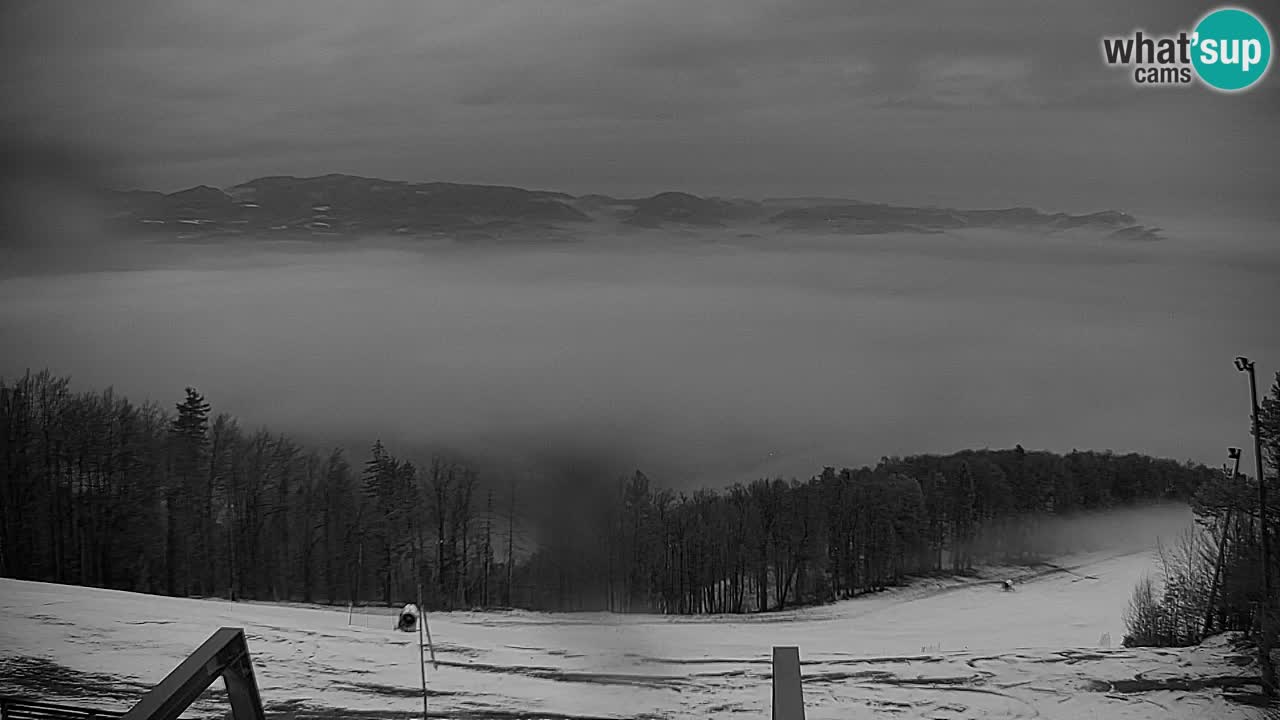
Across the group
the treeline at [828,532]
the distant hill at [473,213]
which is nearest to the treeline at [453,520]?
the treeline at [828,532]

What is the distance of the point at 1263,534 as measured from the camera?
462 cm

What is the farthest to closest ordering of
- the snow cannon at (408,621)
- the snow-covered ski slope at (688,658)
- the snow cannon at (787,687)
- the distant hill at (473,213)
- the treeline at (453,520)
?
the snow cannon at (408,621)
the treeline at (453,520)
the distant hill at (473,213)
the snow-covered ski slope at (688,658)
the snow cannon at (787,687)

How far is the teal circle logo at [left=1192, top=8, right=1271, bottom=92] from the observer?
4438 mm

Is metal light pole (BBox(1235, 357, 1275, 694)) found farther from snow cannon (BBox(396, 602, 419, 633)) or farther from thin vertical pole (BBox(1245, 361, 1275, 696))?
snow cannon (BBox(396, 602, 419, 633))

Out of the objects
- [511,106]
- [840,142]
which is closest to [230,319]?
[511,106]

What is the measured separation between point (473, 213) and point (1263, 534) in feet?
11.7

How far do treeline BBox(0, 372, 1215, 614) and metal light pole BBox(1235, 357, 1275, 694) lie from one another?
211 mm

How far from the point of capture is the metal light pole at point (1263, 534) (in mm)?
4465

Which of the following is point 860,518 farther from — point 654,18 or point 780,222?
point 654,18

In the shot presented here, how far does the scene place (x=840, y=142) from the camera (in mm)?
4738

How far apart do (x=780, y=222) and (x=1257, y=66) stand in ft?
6.39

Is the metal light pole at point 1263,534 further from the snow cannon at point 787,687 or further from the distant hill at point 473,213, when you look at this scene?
the snow cannon at point 787,687

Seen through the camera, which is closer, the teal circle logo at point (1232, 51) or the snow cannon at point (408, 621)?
the teal circle logo at point (1232, 51)

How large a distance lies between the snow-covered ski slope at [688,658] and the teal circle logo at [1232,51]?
200 centimetres
